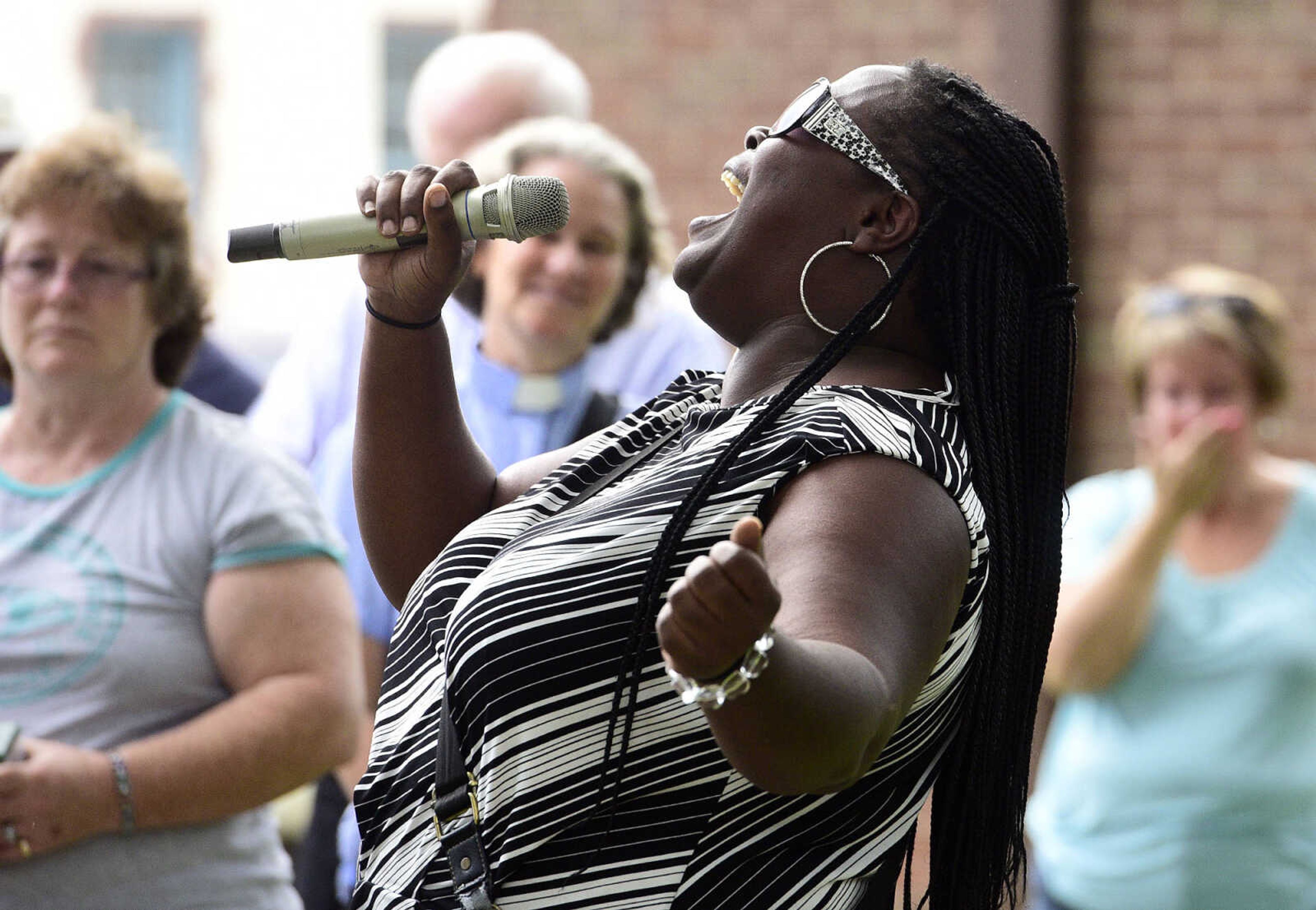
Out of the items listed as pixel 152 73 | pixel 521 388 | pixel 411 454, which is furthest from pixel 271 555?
pixel 152 73

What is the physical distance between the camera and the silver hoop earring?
192 centimetres

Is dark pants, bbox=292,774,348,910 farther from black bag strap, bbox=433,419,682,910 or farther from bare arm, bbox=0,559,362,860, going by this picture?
black bag strap, bbox=433,419,682,910

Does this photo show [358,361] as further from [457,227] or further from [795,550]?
[795,550]

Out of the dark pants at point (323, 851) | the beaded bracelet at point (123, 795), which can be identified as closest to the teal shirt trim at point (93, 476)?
the beaded bracelet at point (123, 795)

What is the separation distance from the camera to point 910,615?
162 centimetres

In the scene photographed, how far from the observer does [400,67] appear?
1747 centimetres

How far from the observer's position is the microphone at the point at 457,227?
1933mm

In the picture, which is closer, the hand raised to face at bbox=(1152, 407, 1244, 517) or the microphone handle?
the microphone handle

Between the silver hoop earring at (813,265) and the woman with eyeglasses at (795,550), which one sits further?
the silver hoop earring at (813,265)

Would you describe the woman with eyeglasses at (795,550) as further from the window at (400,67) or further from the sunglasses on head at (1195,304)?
the window at (400,67)

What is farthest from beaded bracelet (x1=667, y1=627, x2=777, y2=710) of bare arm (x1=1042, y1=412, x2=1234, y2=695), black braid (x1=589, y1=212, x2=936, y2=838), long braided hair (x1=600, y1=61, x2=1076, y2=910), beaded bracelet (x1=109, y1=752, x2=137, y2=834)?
bare arm (x1=1042, y1=412, x2=1234, y2=695)

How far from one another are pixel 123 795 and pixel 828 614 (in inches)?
66.8

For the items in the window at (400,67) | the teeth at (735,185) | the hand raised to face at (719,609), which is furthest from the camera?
the window at (400,67)

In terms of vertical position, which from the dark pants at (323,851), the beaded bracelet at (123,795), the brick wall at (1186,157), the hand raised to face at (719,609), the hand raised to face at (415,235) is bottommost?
the dark pants at (323,851)
